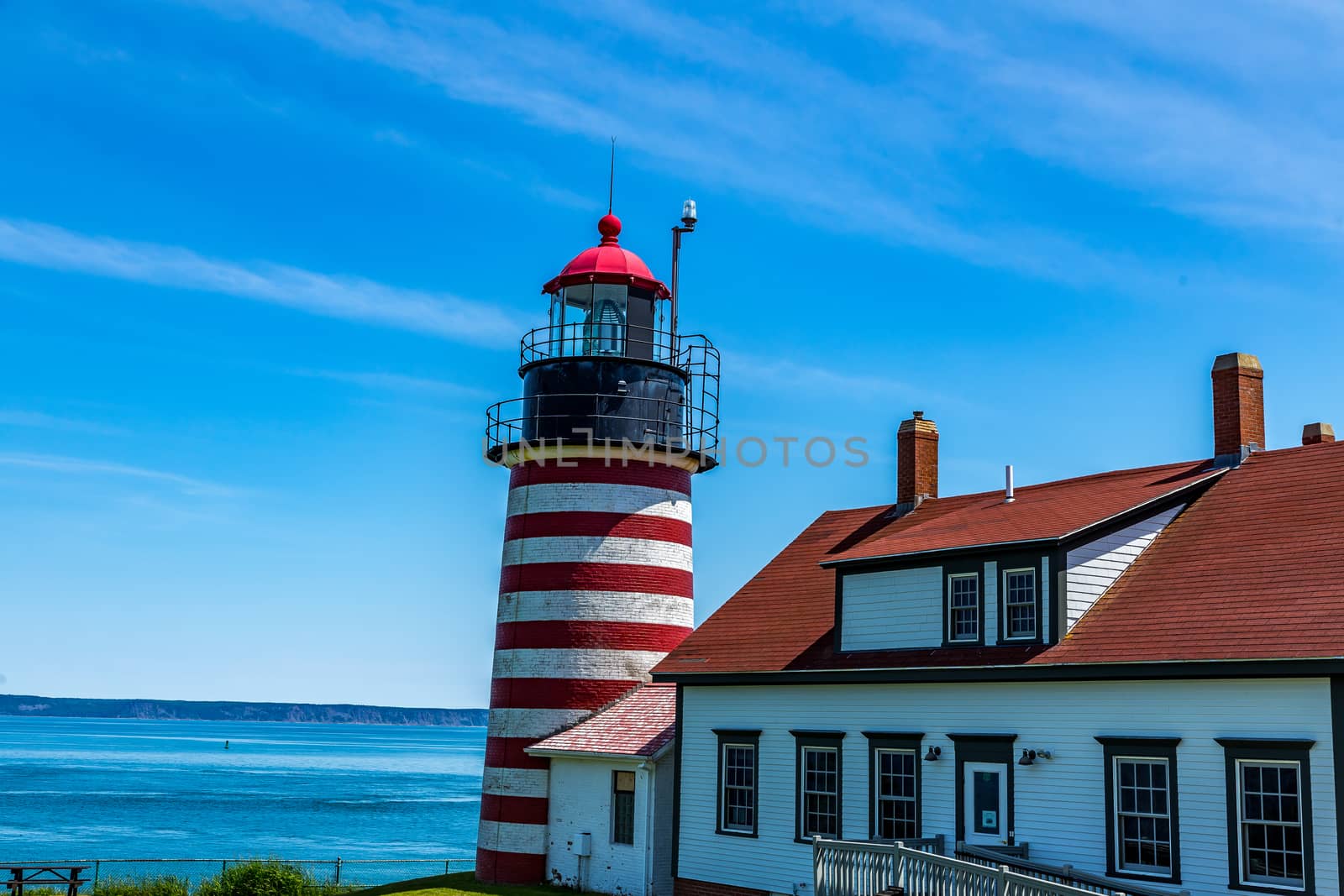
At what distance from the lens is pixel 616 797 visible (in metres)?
26.8

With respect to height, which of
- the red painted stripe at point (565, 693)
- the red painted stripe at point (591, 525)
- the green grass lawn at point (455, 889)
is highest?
the red painted stripe at point (591, 525)

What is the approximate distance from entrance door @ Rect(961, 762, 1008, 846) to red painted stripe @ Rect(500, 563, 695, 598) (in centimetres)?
1009

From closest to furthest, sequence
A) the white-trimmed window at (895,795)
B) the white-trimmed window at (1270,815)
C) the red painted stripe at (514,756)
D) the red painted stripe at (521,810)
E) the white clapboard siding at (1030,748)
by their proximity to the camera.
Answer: the white-trimmed window at (1270,815) < the white clapboard siding at (1030,748) < the white-trimmed window at (895,795) < the red painted stripe at (521,810) < the red painted stripe at (514,756)

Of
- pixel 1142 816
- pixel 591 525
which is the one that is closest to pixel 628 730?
pixel 591 525

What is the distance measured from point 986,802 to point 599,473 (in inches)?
459

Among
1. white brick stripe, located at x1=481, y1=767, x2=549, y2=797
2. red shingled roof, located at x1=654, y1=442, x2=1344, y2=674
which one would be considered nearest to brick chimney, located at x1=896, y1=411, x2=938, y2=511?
red shingled roof, located at x1=654, y1=442, x2=1344, y2=674

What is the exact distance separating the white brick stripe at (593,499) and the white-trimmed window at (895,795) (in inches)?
354

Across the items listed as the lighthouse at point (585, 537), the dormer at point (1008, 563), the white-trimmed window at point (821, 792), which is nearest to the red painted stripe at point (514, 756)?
the lighthouse at point (585, 537)

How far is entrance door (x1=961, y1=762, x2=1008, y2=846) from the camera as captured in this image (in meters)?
19.8

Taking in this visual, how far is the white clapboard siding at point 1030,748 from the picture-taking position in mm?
17031

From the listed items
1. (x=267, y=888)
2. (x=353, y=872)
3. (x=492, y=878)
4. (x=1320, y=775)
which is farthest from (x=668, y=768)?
(x=353, y=872)

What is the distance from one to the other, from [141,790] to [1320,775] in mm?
108978

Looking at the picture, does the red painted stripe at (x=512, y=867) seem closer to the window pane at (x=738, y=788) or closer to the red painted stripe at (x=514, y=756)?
the red painted stripe at (x=514, y=756)

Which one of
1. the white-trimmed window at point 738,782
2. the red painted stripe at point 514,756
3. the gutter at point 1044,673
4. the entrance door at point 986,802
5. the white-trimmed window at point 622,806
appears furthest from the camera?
the red painted stripe at point 514,756
